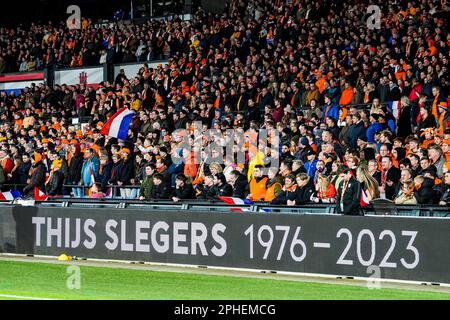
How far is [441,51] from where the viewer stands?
2319 cm

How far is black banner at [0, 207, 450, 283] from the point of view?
15.0m

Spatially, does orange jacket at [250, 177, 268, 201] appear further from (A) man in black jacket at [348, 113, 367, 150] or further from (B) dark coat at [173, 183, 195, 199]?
(A) man in black jacket at [348, 113, 367, 150]

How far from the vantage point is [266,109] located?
957 inches

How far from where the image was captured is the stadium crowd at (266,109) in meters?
18.3

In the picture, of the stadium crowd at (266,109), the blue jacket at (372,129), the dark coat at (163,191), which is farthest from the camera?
the blue jacket at (372,129)

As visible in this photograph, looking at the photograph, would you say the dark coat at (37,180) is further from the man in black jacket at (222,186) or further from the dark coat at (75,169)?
the man in black jacket at (222,186)

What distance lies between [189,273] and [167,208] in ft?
7.19

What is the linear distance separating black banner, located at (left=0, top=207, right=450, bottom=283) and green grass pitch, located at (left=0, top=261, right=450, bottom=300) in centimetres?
84

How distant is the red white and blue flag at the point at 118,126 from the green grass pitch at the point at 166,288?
31.7 feet

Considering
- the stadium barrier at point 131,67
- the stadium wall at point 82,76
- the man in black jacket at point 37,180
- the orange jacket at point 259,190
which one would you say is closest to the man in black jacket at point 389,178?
the orange jacket at point 259,190

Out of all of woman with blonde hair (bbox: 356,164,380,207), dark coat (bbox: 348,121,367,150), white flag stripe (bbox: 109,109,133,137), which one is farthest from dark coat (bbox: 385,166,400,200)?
white flag stripe (bbox: 109,109,133,137)
